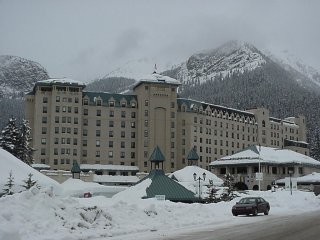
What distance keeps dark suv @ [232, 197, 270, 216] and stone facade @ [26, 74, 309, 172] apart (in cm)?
9119

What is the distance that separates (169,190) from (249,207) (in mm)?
14454

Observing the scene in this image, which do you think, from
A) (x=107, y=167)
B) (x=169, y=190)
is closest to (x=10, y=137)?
(x=107, y=167)

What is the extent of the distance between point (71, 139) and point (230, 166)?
41.0 meters

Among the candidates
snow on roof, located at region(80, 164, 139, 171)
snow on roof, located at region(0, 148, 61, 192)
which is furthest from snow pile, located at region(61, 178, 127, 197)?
snow on roof, located at region(0, 148, 61, 192)

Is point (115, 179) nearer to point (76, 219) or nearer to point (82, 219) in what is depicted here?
point (82, 219)

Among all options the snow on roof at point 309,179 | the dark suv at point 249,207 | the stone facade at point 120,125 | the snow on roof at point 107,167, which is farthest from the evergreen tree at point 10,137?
the dark suv at point 249,207

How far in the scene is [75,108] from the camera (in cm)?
12500

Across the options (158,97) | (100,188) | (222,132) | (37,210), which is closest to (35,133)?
(158,97)

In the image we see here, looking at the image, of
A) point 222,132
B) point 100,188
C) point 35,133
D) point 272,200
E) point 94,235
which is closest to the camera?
point 94,235

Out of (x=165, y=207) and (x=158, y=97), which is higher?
(x=158, y=97)

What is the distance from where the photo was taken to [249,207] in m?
32.9

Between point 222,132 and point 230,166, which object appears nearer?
point 230,166

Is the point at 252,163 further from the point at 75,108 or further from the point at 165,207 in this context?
the point at 165,207

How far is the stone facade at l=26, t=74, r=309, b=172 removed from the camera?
404 feet
